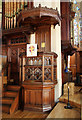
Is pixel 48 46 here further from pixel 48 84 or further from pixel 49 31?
pixel 48 84

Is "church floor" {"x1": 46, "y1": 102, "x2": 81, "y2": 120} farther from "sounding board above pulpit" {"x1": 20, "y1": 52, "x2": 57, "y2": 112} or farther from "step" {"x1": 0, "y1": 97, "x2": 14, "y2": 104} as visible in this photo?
"step" {"x1": 0, "y1": 97, "x2": 14, "y2": 104}

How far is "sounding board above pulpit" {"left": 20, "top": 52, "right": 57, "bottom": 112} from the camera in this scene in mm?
3791

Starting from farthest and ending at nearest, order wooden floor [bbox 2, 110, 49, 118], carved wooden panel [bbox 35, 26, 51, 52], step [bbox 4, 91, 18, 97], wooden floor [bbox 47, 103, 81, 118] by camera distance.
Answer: carved wooden panel [bbox 35, 26, 51, 52], step [bbox 4, 91, 18, 97], wooden floor [bbox 2, 110, 49, 118], wooden floor [bbox 47, 103, 81, 118]

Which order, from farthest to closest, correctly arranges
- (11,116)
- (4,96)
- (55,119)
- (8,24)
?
(8,24), (4,96), (11,116), (55,119)

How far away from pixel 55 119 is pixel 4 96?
2.28 m

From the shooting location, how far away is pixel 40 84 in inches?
148

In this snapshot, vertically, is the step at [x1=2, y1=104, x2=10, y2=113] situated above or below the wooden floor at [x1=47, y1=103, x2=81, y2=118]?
below

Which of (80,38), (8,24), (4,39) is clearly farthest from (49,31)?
(80,38)

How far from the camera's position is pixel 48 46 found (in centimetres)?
507

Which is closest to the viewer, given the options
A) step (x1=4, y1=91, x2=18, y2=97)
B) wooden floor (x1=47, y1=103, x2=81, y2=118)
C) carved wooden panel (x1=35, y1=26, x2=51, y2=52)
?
wooden floor (x1=47, y1=103, x2=81, y2=118)

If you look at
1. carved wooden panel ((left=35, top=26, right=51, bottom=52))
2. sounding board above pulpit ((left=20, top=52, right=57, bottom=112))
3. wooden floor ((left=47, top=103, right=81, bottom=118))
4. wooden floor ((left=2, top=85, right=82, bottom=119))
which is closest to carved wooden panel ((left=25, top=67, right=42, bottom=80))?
sounding board above pulpit ((left=20, top=52, right=57, bottom=112))

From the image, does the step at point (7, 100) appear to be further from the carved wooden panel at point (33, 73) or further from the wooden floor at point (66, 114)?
the wooden floor at point (66, 114)

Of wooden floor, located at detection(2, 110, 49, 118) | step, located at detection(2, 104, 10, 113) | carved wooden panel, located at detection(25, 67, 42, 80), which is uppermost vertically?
carved wooden panel, located at detection(25, 67, 42, 80)

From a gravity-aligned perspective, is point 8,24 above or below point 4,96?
above
